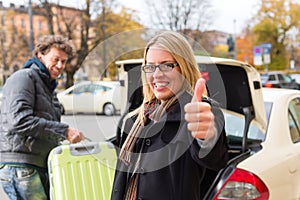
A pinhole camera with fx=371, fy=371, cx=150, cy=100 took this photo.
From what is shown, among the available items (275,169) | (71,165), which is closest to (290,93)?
(275,169)

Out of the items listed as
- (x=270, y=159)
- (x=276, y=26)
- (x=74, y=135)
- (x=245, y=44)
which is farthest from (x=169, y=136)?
(x=245, y=44)

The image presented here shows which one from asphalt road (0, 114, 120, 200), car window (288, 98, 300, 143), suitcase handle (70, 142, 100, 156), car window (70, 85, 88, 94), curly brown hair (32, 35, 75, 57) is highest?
curly brown hair (32, 35, 75, 57)

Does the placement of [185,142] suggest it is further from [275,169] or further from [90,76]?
[275,169]

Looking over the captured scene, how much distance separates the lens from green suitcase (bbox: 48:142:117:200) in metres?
2.73

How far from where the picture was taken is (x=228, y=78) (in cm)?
330

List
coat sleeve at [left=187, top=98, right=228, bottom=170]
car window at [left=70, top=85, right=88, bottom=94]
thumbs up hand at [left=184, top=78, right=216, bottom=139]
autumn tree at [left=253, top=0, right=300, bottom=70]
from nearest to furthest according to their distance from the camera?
thumbs up hand at [left=184, top=78, right=216, bottom=139] → coat sleeve at [left=187, top=98, right=228, bottom=170] → car window at [left=70, top=85, right=88, bottom=94] → autumn tree at [left=253, top=0, right=300, bottom=70]

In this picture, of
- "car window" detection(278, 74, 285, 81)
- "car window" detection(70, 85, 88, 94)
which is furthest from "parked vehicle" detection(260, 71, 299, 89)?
"car window" detection(70, 85, 88, 94)

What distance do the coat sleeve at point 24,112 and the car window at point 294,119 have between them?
1.91 meters

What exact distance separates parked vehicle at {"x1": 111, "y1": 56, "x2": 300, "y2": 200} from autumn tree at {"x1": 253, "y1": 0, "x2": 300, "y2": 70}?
4220cm

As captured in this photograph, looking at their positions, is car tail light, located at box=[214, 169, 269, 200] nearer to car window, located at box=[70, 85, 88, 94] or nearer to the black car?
car window, located at box=[70, 85, 88, 94]

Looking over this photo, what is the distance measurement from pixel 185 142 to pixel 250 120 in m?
1.86

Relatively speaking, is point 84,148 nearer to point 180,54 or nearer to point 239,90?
point 239,90

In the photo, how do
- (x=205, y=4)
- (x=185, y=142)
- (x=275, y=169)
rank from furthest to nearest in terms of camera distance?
(x=205, y=4), (x=275, y=169), (x=185, y=142)

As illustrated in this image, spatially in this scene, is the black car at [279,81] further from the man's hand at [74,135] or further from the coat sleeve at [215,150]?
the coat sleeve at [215,150]
